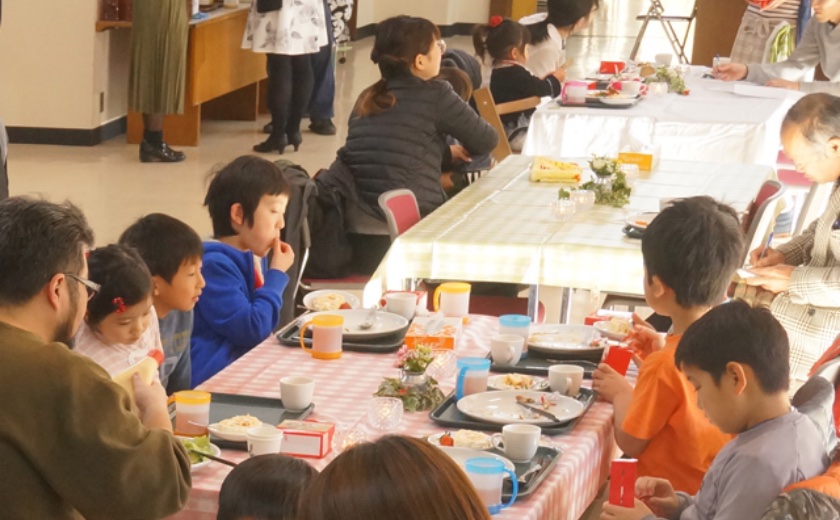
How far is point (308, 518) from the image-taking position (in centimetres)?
136

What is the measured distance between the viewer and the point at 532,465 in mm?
2670

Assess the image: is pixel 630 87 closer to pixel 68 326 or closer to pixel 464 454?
pixel 464 454

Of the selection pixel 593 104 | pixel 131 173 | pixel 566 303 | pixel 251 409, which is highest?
pixel 593 104

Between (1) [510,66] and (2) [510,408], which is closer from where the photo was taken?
(2) [510,408]

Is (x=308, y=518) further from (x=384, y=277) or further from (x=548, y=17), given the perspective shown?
(x=548, y=17)

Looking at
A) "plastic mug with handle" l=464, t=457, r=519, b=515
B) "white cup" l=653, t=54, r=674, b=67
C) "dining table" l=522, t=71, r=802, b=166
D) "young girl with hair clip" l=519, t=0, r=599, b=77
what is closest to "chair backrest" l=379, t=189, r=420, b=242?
"dining table" l=522, t=71, r=802, b=166

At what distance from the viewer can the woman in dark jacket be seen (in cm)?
526

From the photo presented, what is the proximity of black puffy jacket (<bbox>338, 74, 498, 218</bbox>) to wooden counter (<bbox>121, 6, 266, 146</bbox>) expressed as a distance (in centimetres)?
405

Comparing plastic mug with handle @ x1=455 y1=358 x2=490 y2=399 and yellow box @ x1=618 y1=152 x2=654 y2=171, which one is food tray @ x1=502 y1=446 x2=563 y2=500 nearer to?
plastic mug with handle @ x1=455 y1=358 x2=490 y2=399

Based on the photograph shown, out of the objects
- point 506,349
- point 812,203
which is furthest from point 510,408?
point 812,203

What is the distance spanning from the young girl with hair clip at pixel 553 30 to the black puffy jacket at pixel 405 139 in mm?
2448

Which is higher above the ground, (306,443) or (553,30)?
(553,30)

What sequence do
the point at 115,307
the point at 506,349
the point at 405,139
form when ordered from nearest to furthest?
the point at 115,307, the point at 506,349, the point at 405,139

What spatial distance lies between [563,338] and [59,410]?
165 cm
